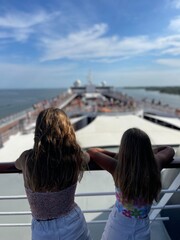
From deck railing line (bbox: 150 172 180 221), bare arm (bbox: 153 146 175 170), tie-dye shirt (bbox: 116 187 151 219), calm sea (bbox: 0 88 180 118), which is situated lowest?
calm sea (bbox: 0 88 180 118)

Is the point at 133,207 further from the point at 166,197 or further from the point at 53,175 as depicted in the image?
the point at 166,197

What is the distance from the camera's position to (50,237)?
1.22m

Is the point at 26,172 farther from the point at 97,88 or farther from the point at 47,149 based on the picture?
the point at 97,88

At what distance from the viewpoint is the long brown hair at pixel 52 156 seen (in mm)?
1164

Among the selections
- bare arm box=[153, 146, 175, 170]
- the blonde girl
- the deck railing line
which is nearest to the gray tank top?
the blonde girl

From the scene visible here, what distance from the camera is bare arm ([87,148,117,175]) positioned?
4.29 feet

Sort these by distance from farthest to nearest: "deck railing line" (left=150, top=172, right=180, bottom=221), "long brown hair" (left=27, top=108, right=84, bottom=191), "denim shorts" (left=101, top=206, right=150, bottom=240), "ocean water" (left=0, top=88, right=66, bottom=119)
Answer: "ocean water" (left=0, top=88, right=66, bottom=119), "deck railing line" (left=150, top=172, right=180, bottom=221), "denim shorts" (left=101, top=206, right=150, bottom=240), "long brown hair" (left=27, top=108, right=84, bottom=191)

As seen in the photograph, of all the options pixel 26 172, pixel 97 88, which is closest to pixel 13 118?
pixel 26 172

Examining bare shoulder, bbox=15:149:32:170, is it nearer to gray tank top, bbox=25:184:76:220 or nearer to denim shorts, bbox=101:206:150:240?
gray tank top, bbox=25:184:76:220

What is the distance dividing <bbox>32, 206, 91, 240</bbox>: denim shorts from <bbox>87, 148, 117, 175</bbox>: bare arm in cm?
31

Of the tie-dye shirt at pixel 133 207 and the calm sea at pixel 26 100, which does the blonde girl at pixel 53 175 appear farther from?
the calm sea at pixel 26 100

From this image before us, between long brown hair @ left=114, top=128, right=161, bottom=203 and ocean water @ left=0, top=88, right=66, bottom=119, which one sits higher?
long brown hair @ left=114, top=128, right=161, bottom=203

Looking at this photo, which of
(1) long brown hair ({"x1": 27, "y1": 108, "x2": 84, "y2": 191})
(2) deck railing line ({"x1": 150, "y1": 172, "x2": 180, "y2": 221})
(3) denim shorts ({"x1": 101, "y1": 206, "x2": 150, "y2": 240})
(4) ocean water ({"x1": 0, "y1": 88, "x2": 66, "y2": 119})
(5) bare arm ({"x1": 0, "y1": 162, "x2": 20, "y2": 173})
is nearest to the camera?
(1) long brown hair ({"x1": 27, "y1": 108, "x2": 84, "y2": 191})

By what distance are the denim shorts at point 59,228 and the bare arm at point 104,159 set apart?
1.02 feet
